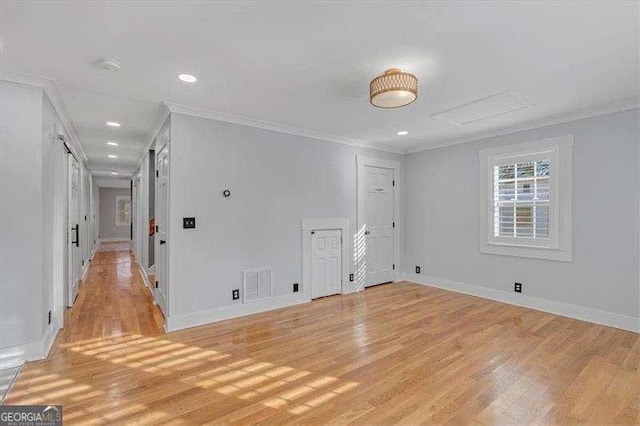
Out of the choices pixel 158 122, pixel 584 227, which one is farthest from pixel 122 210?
pixel 584 227

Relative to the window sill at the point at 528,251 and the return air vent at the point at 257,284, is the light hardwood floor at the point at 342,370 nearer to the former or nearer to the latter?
the return air vent at the point at 257,284

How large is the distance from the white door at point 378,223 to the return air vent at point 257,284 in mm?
1839

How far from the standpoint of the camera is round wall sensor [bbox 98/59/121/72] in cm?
248

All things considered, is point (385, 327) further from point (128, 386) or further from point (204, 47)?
point (204, 47)

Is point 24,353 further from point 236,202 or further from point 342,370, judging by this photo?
point 342,370

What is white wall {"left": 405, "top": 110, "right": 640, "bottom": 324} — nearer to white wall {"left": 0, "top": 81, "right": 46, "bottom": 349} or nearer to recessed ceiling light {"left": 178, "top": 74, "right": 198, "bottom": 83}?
recessed ceiling light {"left": 178, "top": 74, "right": 198, "bottom": 83}

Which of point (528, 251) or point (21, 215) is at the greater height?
point (21, 215)

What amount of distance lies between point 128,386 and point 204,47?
253 cm

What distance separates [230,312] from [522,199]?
4125 mm

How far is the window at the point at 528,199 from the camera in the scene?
3926mm

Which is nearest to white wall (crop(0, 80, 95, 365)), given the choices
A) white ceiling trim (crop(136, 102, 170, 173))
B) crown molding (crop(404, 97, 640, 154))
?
white ceiling trim (crop(136, 102, 170, 173))

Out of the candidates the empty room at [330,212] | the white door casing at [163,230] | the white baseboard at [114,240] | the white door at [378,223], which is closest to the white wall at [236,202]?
the empty room at [330,212]

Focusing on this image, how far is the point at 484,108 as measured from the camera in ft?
11.8

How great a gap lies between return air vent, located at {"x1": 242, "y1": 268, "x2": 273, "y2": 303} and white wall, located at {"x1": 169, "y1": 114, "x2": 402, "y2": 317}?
8 centimetres
